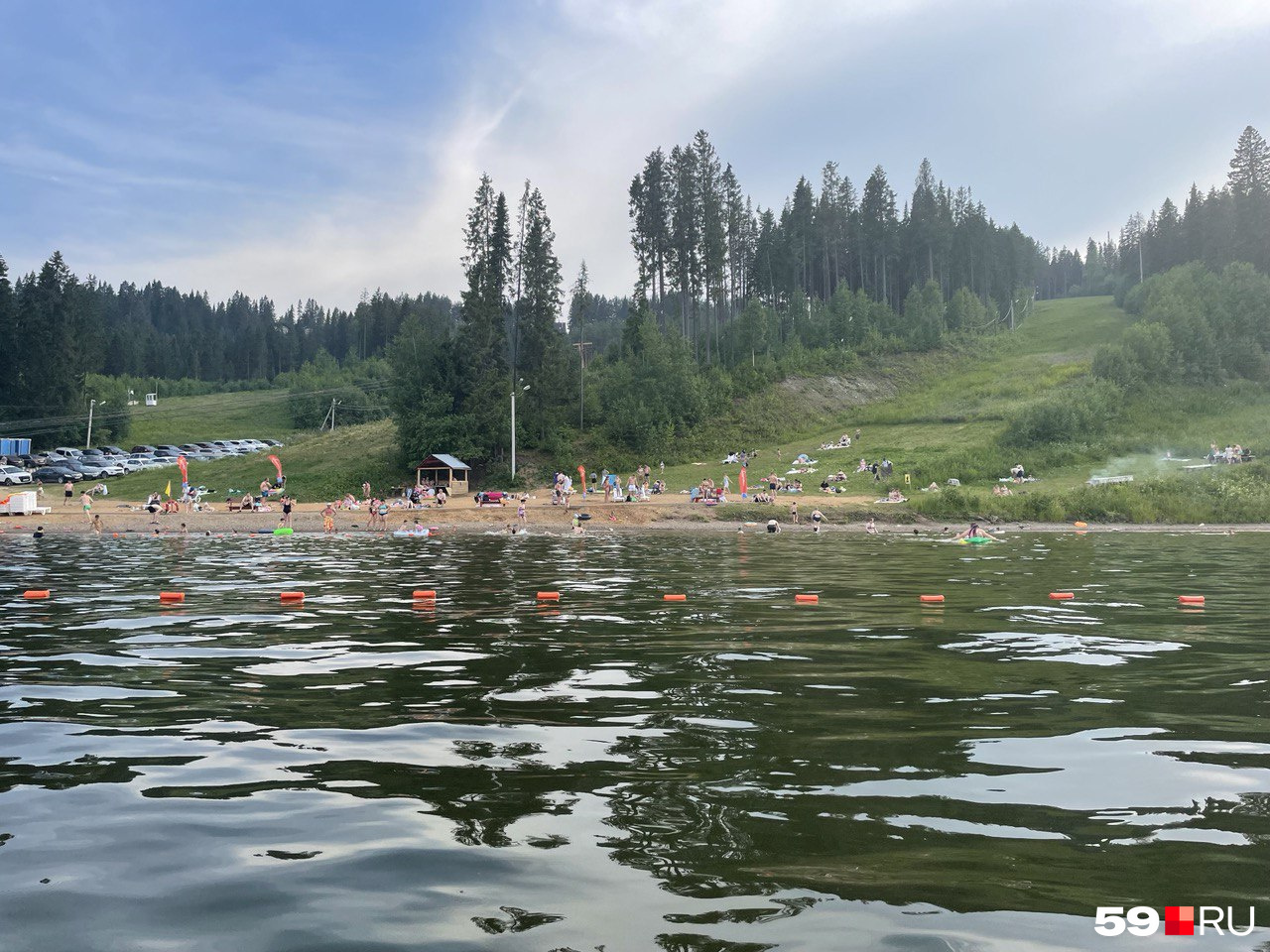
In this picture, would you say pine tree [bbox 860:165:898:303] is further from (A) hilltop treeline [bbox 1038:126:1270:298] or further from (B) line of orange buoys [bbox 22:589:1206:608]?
(B) line of orange buoys [bbox 22:589:1206:608]

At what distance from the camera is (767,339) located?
10294 centimetres

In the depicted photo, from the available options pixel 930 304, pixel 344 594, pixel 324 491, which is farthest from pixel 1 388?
A: pixel 930 304

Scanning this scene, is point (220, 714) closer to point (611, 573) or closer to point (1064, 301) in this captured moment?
point (611, 573)

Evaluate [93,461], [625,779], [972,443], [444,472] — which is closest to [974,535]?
[972,443]

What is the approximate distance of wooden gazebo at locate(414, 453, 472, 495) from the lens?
2657 inches

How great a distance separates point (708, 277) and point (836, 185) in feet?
144

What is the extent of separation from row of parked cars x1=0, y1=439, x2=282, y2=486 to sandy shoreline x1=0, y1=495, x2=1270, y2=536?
20.8m

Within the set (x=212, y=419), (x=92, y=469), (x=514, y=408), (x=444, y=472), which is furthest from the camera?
(x=212, y=419)

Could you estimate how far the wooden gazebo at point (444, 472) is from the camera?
2657 inches

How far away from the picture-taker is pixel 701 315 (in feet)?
334

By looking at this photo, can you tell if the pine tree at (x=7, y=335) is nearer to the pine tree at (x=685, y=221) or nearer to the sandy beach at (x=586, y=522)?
the sandy beach at (x=586, y=522)
